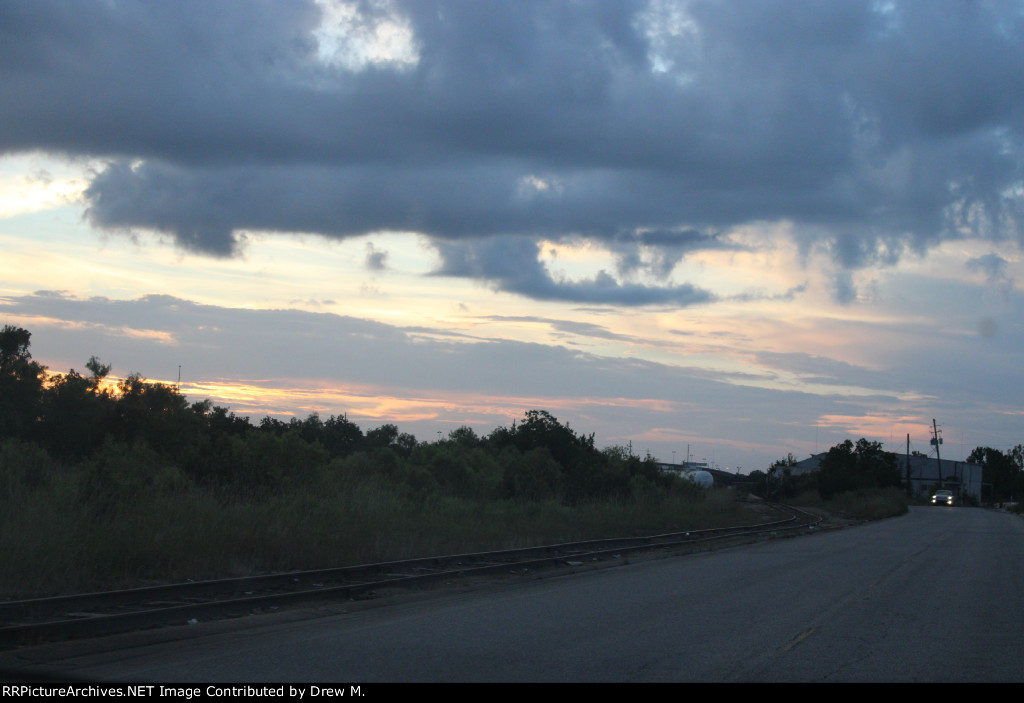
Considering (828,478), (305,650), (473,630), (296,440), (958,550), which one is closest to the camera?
(305,650)

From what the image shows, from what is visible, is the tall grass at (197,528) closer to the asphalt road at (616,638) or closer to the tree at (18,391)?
the asphalt road at (616,638)

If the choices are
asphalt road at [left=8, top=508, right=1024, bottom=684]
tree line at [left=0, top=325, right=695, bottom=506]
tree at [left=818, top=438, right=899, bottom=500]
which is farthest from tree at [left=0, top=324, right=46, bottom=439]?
tree at [left=818, top=438, right=899, bottom=500]

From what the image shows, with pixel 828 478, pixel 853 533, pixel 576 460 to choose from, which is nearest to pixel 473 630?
pixel 853 533

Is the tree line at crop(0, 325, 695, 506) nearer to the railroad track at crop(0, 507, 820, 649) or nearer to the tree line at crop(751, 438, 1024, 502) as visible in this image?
the railroad track at crop(0, 507, 820, 649)

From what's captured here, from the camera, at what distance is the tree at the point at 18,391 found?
4181 cm

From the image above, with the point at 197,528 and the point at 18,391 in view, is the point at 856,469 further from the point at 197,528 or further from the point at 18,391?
the point at 197,528

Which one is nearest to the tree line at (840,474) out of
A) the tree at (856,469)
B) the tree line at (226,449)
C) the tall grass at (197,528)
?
the tree at (856,469)

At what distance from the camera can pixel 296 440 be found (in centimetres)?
3338

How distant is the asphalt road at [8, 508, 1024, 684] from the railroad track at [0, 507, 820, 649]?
440 millimetres

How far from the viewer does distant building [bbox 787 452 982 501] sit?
14150 centimetres

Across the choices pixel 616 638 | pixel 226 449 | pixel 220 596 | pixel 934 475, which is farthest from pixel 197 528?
pixel 934 475

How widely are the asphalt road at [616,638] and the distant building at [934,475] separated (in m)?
120
